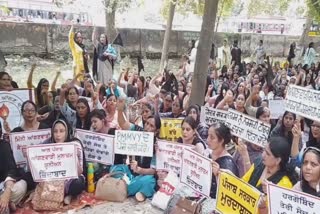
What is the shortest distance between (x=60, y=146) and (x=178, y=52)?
1535cm

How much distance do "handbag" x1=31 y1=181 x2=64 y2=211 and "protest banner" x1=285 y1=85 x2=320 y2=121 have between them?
3.02m

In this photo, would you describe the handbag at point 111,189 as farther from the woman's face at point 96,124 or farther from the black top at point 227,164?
the black top at point 227,164

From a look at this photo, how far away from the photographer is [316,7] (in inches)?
603

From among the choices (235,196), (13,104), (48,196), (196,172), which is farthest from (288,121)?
(13,104)

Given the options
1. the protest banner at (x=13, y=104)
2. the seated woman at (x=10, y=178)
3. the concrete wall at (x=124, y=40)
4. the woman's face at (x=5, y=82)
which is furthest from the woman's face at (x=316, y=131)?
the concrete wall at (x=124, y=40)

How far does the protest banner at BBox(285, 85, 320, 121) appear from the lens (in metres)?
5.43

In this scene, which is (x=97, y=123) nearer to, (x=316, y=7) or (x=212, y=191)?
(x=212, y=191)

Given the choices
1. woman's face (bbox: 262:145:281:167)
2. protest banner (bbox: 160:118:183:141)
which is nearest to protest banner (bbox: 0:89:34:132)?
protest banner (bbox: 160:118:183:141)

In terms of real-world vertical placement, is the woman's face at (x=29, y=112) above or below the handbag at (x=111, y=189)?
above

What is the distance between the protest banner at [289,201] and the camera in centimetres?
321

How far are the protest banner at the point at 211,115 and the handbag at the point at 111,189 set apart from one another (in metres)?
1.64

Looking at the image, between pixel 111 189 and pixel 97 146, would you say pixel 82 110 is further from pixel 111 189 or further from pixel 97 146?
pixel 111 189

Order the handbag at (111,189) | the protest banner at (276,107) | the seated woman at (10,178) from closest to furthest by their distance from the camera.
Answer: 1. the seated woman at (10,178)
2. the handbag at (111,189)
3. the protest banner at (276,107)

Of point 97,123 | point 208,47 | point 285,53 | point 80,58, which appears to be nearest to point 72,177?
point 97,123
